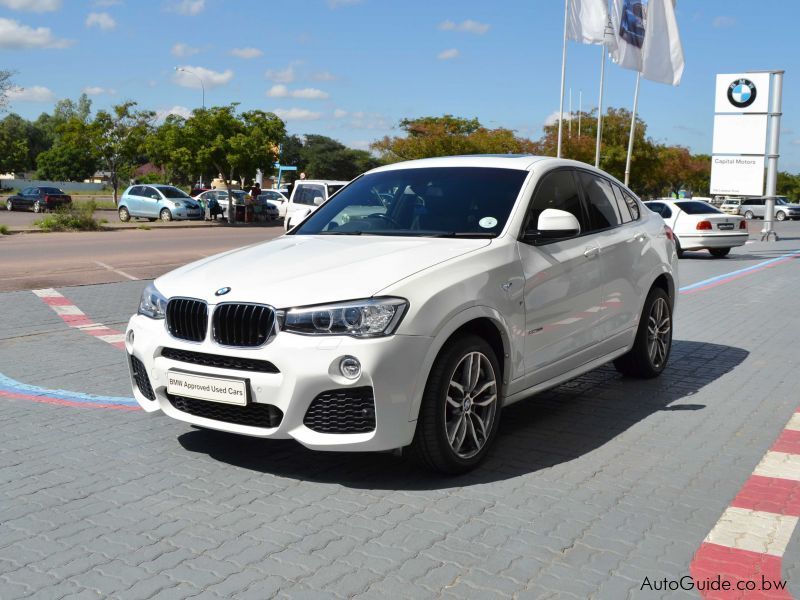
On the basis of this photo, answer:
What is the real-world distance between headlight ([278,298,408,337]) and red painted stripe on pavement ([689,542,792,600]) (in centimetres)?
164

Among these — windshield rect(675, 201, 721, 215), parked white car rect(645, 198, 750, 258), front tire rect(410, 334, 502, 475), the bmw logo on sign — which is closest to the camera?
front tire rect(410, 334, 502, 475)

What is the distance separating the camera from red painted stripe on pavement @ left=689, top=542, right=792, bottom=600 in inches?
132

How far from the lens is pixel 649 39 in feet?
98.3

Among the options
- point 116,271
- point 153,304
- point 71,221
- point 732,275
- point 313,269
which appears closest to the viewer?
point 313,269

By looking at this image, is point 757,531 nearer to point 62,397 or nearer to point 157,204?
point 62,397

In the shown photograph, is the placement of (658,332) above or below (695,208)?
below

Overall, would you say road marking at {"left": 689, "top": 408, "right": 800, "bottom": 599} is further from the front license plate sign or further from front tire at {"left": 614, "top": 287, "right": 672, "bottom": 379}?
the front license plate sign

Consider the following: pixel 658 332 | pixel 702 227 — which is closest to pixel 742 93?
pixel 702 227

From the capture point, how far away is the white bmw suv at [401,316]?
417cm

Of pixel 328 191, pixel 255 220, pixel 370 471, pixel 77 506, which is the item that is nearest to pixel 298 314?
pixel 370 471

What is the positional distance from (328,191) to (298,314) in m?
22.6

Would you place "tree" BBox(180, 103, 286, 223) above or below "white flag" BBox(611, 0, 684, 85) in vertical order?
below

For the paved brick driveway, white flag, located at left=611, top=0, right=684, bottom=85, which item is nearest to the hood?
the paved brick driveway

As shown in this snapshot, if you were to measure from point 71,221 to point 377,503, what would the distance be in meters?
29.6
